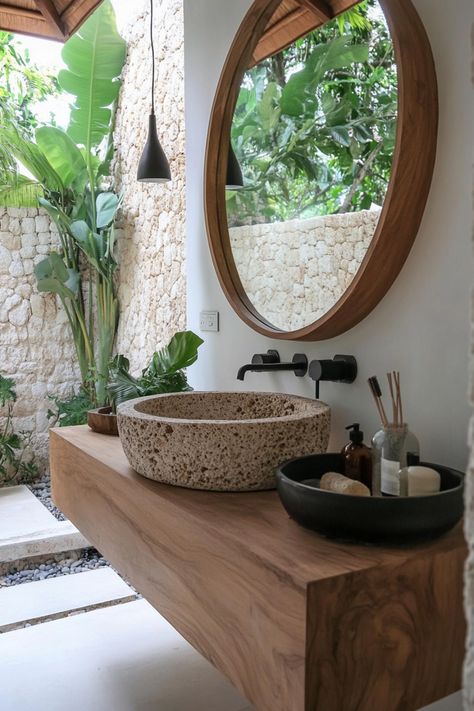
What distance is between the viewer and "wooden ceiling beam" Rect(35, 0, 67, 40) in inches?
126

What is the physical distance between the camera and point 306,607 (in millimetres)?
968

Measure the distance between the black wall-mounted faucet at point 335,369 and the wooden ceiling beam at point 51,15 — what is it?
8.43ft

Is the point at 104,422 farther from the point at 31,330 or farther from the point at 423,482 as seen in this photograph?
the point at 31,330

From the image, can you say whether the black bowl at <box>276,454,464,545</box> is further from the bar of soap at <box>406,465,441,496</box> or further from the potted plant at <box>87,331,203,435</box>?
the potted plant at <box>87,331,203,435</box>

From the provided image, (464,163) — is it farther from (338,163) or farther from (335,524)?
(335,524)

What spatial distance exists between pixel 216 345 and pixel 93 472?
0.73 metres

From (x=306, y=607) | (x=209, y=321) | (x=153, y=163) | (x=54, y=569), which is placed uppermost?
(x=153, y=163)

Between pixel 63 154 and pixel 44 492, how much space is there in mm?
2711

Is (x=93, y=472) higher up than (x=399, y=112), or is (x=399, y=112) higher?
(x=399, y=112)

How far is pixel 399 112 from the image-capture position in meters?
1.41

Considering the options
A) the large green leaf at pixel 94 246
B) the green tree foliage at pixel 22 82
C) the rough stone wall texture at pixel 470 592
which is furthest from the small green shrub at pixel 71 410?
the rough stone wall texture at pixel 470 592

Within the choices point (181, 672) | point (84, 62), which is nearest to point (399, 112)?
point (181, 672)

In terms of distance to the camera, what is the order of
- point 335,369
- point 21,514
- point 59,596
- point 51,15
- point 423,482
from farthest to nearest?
point 21,514 < point 59,596 < point 51,15 < point 335,369 < point 423,482

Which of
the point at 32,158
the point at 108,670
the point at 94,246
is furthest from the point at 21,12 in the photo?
the point at 108,670
